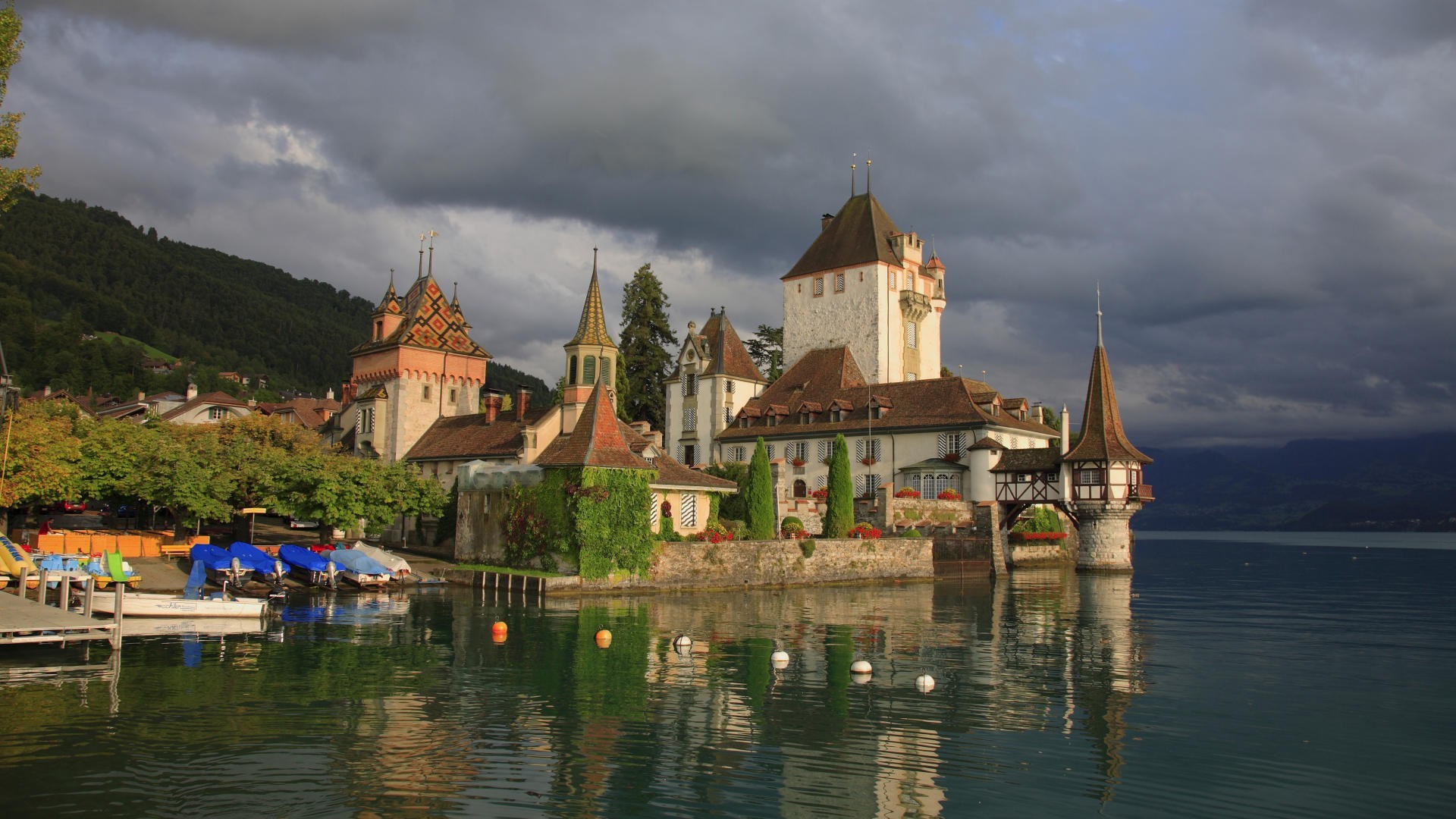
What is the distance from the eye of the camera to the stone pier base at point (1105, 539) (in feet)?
200

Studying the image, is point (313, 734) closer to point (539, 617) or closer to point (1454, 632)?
point (539, 617)

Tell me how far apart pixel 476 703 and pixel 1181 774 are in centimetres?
1255

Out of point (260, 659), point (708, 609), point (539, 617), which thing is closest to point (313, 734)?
point (260, 659)

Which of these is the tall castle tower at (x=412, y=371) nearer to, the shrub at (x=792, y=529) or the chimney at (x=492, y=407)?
the chimney at (x=492, y=407)

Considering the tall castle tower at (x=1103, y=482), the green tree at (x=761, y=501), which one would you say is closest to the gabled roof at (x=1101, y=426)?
the tall castle tower at (x=1103, y=482)

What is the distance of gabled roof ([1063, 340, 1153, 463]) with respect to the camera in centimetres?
5994

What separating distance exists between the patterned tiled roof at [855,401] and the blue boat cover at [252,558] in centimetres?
3854

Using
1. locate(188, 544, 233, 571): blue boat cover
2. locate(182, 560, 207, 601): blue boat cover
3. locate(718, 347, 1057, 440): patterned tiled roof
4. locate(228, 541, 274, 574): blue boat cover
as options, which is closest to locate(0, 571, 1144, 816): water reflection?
locate(182, 560, 207, 601): blue boat cover

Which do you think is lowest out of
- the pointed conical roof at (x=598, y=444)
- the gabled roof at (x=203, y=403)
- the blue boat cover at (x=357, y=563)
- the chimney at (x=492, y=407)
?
the blue boat cover at (x=357, y=563)

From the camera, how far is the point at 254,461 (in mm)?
46812

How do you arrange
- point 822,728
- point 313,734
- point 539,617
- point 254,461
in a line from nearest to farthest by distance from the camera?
point 313,734 → point 822,728 → point 539,617 → point 254,461

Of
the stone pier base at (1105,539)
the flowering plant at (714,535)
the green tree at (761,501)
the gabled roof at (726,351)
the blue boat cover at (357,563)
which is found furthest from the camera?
the gabled roof at (726,351)

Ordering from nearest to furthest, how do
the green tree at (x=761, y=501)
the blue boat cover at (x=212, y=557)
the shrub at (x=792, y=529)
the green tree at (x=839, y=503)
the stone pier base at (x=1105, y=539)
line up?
the blue boat cover at (x=212, y=557), the green tree at (x=761, y=501), the shrub at (x=792, y=529), the green tree at (x=839, y=503), the stone pier base at (x=1105, y=539)

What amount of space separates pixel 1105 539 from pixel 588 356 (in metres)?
31.9
